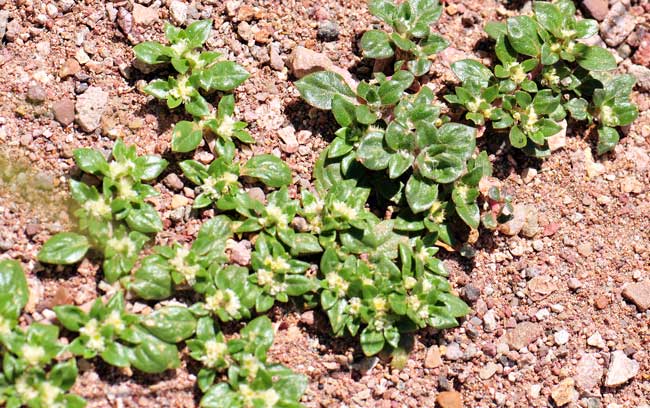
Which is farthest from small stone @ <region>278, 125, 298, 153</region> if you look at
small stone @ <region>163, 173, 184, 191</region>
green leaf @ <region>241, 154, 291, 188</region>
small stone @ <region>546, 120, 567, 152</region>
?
small stone @ <region>546, 120, 567, 152</region>

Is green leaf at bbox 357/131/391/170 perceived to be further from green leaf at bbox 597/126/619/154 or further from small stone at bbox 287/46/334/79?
green leaf at bbox 597/126/619/154

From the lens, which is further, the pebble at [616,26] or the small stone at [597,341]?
the pebble at [616,26]

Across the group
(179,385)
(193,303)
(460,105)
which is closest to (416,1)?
(460,105)

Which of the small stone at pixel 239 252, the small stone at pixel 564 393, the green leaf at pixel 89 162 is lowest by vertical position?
the small stone at pixel 564 393

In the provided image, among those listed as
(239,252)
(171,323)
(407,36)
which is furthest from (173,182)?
(407,36)

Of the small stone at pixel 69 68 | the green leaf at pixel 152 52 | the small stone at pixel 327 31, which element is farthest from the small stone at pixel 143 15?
the small stone at pixel 327 31

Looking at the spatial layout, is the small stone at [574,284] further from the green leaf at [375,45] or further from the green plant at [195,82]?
the green plant at [195,82]

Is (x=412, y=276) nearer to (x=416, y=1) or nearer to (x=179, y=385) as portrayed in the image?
(x=179, y=385)
